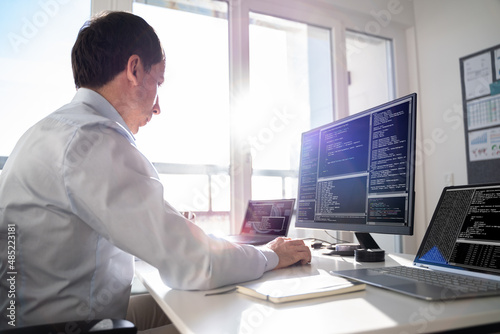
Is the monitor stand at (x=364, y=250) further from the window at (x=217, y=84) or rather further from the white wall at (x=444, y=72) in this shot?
the white wall at (x=444, y=72)

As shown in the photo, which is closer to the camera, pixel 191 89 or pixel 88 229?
pixel 88 229

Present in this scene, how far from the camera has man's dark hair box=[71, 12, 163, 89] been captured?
1053mm

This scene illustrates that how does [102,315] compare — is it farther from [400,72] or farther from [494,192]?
[400,72]

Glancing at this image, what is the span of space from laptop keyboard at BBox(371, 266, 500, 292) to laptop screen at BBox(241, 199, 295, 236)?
2.42 ft

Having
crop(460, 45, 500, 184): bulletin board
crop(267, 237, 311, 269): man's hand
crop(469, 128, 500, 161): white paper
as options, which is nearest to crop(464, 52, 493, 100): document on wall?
crop(460, 45, 500, 184): bulletin board

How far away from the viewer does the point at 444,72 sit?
9.34ft

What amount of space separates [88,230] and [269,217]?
100cm

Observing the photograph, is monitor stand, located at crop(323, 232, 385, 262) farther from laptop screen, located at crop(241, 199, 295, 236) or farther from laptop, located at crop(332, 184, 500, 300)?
laptop screen, located at crop(241, 199, 295, 236)

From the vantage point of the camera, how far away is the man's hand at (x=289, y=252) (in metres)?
1.04

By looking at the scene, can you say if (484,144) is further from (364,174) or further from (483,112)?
(364,174)

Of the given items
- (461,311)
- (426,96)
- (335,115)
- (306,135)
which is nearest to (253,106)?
(335,115)

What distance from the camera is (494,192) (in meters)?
0.88

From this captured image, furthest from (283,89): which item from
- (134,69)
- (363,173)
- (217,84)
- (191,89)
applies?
(134,69)

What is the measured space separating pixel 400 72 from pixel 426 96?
0.97 feet
